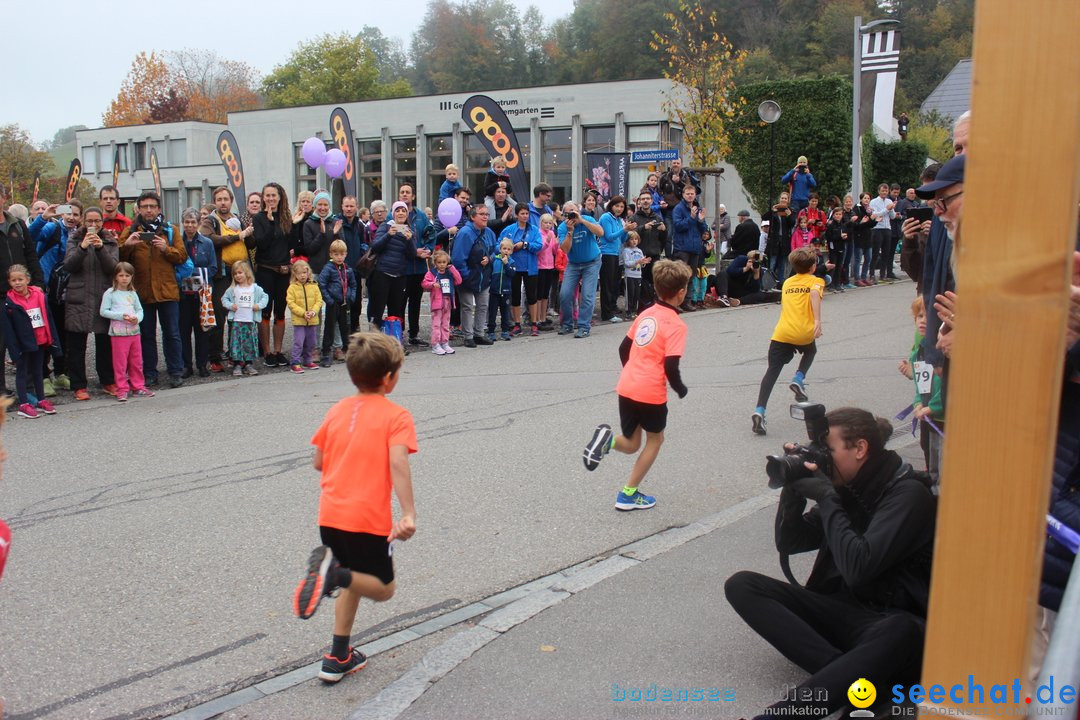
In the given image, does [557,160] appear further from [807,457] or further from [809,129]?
[807,457]

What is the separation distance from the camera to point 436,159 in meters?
45.1

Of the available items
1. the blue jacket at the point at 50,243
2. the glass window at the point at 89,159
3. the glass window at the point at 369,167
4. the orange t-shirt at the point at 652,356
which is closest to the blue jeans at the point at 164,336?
the blue jacket at the point at 50,243

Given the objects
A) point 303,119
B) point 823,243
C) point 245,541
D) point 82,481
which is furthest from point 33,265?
point 303,119

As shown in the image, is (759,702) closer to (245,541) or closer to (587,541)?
(587,541)

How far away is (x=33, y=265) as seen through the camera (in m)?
9.45

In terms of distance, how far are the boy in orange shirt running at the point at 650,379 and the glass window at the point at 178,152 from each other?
54.8m

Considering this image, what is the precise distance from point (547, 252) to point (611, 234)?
1.25m

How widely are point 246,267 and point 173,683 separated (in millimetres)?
7681

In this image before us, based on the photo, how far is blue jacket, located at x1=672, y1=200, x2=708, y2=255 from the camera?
1567 cm

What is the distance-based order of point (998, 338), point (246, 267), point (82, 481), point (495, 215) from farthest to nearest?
point (495, 215) → point (246, 267) → point (82, 481) → point (998, 338)

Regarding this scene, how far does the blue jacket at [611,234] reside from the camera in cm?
1457

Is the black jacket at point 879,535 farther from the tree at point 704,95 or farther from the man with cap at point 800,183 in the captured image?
the tree at point 704,95

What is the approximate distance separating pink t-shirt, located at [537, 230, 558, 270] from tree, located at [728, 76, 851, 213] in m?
16.2

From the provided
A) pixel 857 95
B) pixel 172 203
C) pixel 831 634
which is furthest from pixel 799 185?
pixel 172 203
